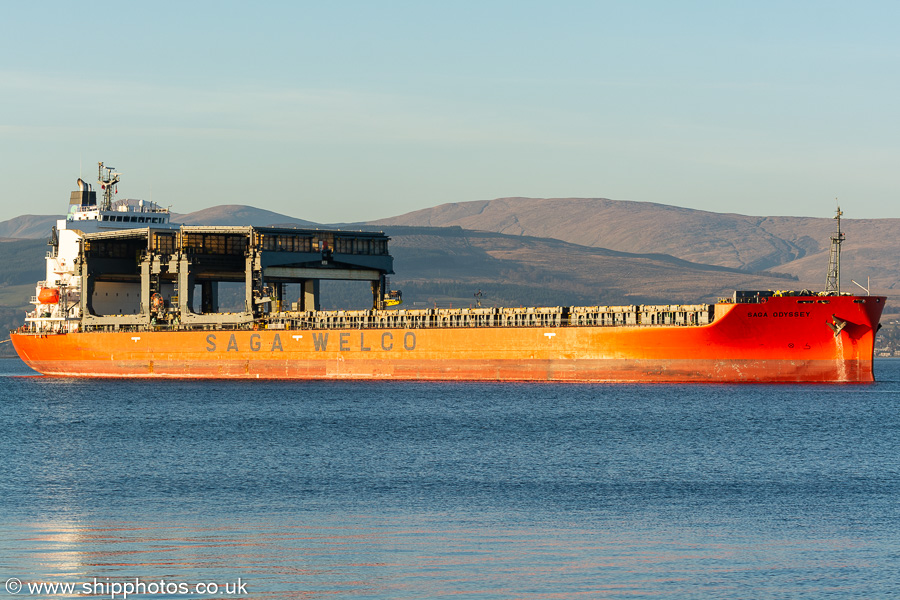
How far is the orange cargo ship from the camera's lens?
56.8 m

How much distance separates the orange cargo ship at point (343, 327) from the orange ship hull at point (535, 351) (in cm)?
7

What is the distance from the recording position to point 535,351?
64250mm

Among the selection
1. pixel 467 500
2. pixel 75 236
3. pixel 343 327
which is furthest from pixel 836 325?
pixel 75 236

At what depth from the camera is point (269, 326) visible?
77875 mm

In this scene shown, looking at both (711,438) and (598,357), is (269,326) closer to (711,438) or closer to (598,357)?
(598,357)

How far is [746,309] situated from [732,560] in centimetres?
3781

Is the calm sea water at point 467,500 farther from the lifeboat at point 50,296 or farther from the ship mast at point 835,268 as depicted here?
the lifeboat at point 50,296

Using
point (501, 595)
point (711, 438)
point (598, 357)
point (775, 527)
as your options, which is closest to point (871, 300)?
point (598, 357)

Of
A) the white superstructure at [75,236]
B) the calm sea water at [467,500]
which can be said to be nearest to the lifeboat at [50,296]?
the white superstructure at [75,236]

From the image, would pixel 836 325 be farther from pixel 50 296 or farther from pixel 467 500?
pixel 50 296

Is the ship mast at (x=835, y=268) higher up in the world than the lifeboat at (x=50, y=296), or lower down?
higher up

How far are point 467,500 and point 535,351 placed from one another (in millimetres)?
38294

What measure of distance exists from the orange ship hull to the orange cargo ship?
71 millimetres

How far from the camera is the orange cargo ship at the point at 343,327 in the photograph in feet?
186
